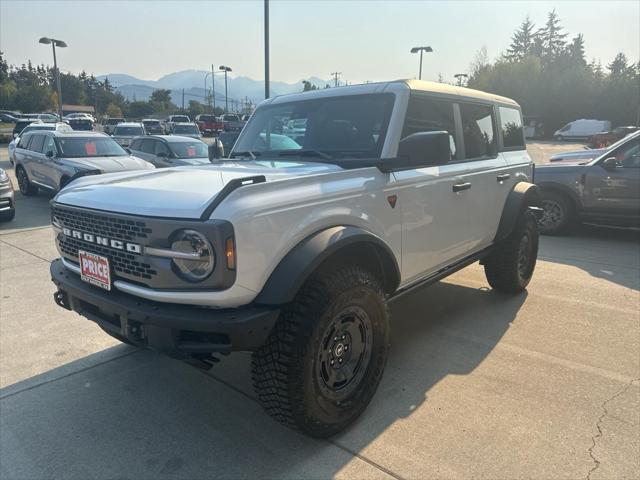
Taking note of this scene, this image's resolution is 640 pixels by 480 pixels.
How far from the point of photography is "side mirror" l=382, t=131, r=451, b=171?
3.01 meters

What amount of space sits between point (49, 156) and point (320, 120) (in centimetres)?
974

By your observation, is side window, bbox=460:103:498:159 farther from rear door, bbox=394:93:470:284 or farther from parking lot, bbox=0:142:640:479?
parking lot, bbox=0:142:640:479

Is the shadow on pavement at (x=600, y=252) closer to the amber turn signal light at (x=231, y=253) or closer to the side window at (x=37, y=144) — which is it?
the amber turn signal light at (x=231, y=253)

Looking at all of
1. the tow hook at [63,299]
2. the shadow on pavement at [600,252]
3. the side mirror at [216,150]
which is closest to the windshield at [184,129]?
the shadow on pavement at [600,252]

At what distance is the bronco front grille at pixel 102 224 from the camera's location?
2.42 metres

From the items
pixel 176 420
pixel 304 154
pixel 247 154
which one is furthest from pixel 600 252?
pixel 176 420

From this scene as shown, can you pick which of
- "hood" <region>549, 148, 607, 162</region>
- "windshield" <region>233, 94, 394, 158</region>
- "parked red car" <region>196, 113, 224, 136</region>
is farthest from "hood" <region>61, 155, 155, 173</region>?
"parked red car" <region>196, 113, 224, 136</region>

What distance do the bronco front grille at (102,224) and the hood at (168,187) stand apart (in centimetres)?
5

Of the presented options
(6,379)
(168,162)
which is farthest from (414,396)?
(168,162)

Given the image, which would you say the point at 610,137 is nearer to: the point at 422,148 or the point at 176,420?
the point at 422,148

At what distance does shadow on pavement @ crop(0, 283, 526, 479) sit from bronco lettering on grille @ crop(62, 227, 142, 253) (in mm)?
1108

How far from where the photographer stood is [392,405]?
3.09 m

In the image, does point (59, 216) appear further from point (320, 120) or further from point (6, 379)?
point (320, 120)

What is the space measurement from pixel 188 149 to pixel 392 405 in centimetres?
1082
